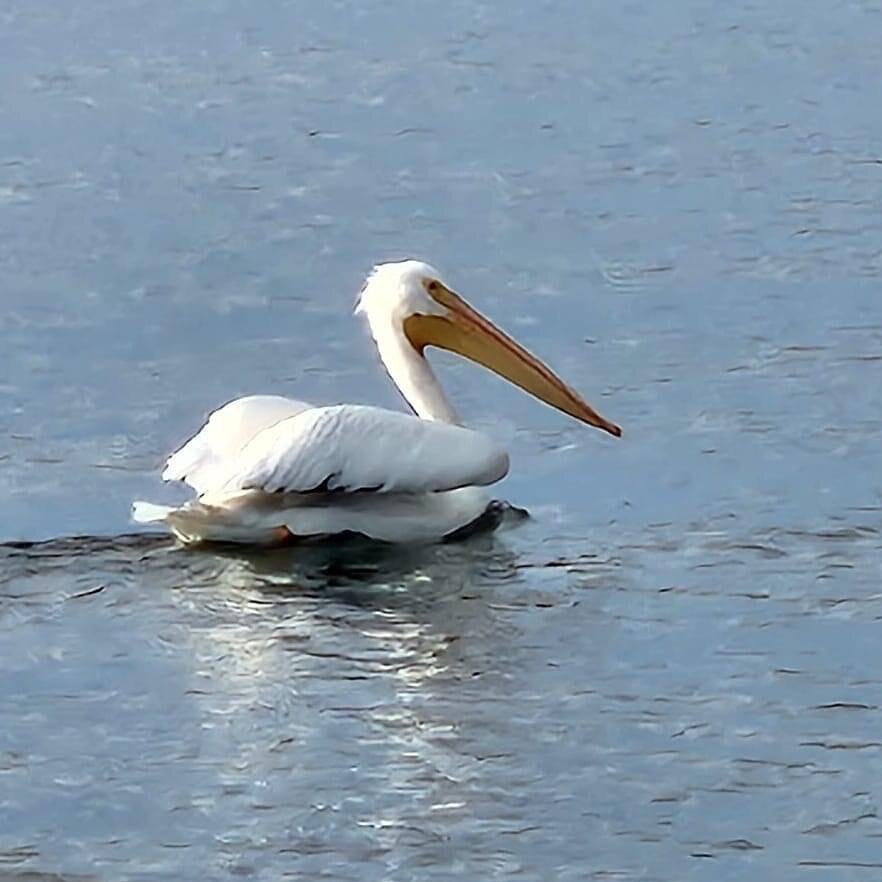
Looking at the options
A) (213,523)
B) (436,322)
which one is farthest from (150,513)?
(436,322)

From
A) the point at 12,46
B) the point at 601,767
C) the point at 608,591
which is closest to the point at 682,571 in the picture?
the point at 608,591

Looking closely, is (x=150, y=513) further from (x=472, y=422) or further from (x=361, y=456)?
(x=472, y=422)

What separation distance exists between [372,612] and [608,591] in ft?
1.53

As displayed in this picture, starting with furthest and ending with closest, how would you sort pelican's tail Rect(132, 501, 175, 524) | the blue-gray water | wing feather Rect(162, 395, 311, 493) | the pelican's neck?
the pelican's neck, wing feather Rect(162, 395, 311, 493), pelican's tail Rect(132, 501, 175, 524), the blue-gray water

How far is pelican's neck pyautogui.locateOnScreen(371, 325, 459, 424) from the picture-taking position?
6.00 metres

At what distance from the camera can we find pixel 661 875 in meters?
3.75

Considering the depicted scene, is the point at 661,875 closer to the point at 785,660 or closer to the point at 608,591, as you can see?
the point at 785,660

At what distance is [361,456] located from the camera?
218 inches

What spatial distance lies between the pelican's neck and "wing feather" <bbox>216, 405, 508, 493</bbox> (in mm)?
341

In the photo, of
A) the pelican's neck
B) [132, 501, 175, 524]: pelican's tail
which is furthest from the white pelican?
the pelican's neck

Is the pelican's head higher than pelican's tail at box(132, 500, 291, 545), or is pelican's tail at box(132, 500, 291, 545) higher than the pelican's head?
the pelican's head

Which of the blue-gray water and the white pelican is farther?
the white pelican

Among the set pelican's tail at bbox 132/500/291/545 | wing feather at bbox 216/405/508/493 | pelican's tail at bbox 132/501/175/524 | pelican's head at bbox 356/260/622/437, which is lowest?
pelican's tail at bbox 132/500/291/545

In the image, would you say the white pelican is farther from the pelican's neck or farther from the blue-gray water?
the pelican's neck
